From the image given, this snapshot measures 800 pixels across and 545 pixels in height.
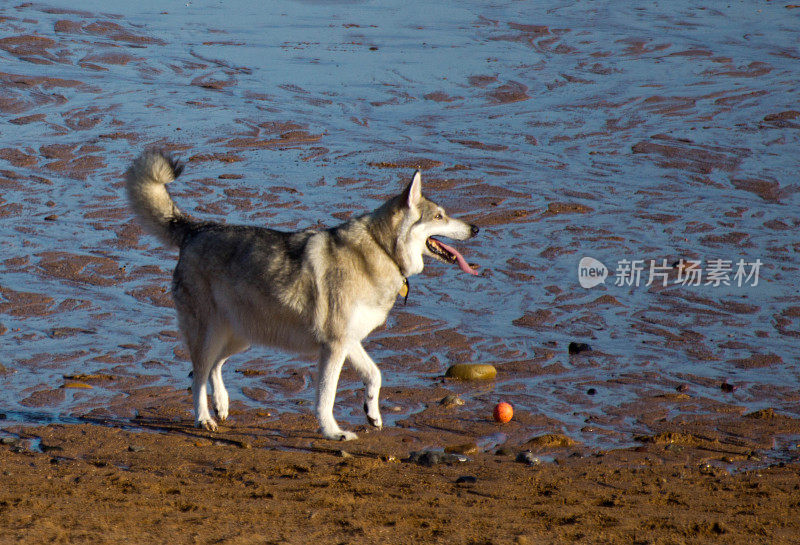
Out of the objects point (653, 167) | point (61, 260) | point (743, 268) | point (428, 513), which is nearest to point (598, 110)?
point (653, 167)

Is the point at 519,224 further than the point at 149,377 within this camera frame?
Yes

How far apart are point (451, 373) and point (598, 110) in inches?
471

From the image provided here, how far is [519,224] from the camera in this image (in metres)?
13.8

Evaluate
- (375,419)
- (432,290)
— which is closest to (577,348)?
(432,290)

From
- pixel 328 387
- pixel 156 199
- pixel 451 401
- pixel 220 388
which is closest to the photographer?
pixel 328 387

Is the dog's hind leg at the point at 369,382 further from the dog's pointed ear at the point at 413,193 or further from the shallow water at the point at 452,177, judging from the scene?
the dog's pointed ear at the point at 413,193

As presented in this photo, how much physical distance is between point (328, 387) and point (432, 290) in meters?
3.92

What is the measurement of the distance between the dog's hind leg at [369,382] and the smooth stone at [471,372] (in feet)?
4.41

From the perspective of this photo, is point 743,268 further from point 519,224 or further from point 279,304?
point 279,304

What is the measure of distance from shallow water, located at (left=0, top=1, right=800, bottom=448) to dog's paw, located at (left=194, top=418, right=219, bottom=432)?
69 centimetres

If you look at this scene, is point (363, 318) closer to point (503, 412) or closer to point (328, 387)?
point (328, 387)

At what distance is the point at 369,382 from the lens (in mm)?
7891

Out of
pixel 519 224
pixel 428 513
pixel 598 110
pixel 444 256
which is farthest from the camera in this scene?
pixel 598 110

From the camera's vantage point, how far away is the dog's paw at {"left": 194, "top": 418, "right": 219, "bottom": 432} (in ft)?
25.5
